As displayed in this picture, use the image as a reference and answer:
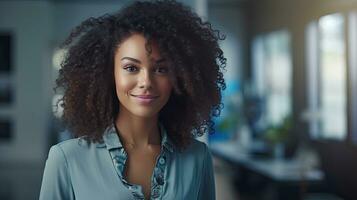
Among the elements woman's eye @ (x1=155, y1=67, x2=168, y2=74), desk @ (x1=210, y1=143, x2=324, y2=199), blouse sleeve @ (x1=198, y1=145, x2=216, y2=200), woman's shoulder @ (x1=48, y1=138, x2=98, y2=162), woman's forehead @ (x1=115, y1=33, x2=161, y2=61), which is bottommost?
desk @ (x1=210, y1=143, x2=324, y2=199)

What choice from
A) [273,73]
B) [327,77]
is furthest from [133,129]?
[273,73]

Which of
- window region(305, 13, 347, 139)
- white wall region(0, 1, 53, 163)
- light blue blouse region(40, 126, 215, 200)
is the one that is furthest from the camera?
Result: white wall region(0, 1, 53, 163)

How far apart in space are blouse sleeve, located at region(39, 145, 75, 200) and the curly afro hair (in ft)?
0.27

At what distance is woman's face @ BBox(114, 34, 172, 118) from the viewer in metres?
1.00

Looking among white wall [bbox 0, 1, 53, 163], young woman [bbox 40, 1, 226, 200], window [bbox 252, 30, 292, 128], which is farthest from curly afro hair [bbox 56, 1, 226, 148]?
white wall [bbox 0, 1, 53, 163]

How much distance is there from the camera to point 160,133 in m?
1.14

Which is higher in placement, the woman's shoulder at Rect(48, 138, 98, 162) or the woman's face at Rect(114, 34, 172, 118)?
the woman's face at Rect(114, 34, 172, 118)

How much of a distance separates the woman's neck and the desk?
297 cm

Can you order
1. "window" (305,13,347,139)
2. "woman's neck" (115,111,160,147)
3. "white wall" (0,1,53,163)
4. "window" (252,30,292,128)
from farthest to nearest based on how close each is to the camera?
"white wall" (0,1,53,163), "window" (252,30,292,128), "window" (305,13,347,139), "woman's neck" (115,111,160,147)

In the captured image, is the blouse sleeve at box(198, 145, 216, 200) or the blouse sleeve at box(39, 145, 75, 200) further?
the blouse sleeve at box(198, 145, 216, 200)

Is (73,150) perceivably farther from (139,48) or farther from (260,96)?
(260,96)

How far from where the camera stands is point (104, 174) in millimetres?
986

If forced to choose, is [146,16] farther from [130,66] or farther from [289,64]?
[289,64]

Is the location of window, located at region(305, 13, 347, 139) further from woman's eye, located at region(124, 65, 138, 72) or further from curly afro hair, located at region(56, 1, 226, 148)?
woman's eye, located at region(124, 65, 138, 72)
